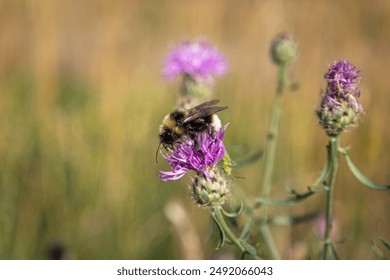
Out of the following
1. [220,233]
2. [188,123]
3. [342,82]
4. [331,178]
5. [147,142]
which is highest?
[342,82]

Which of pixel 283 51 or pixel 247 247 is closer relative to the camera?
pixel 247 247

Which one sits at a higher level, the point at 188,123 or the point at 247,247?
the point at 188,123

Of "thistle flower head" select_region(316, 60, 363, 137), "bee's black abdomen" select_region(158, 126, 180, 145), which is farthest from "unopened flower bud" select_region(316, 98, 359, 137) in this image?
"bee's black abdomen" select_region(158, 126, 180, 145)

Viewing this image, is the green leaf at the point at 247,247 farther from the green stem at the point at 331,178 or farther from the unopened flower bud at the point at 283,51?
the unopened flower bud at the point at 283,51

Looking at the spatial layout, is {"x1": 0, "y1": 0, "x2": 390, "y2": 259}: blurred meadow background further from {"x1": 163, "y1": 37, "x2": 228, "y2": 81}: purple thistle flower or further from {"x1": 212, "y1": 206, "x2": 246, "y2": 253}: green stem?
{"x1": 212, "y1": 206, "x2": 246, "y2": 253}: green stem

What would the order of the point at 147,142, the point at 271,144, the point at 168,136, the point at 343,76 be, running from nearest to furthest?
the point at 343,76
the point at 168,136
the point at 271,144
the point at 147,142

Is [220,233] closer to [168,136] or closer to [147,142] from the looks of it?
[168,136]

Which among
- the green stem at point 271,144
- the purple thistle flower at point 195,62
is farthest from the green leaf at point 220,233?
the purple thistle flower at point 195,62

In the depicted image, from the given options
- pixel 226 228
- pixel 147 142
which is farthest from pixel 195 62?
pixel 147 142
